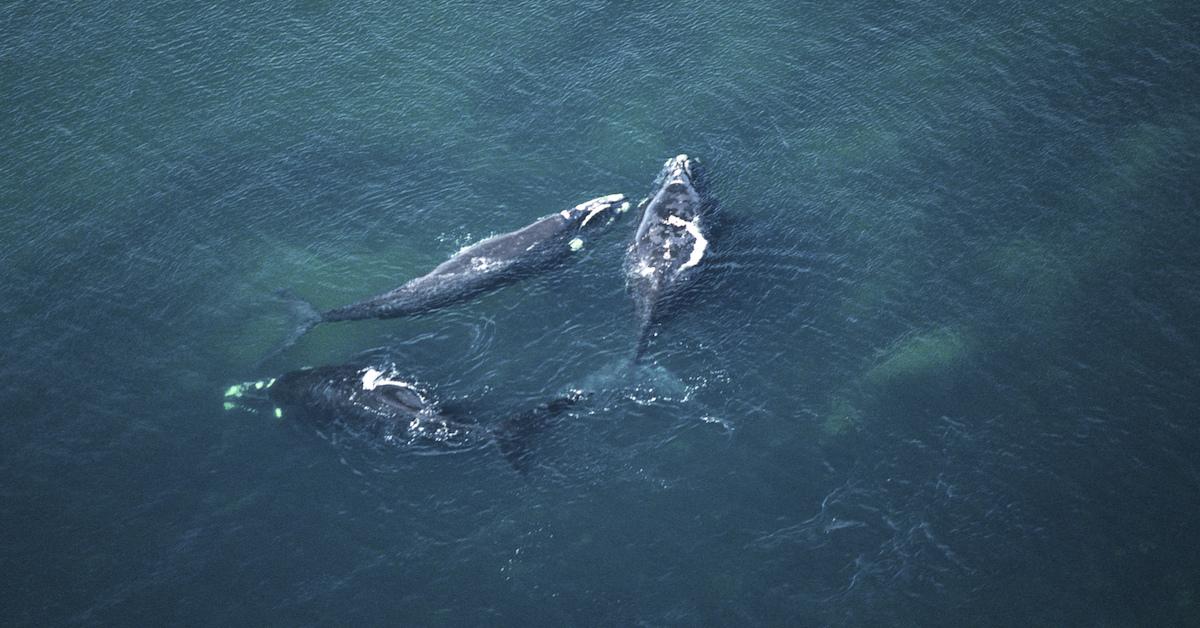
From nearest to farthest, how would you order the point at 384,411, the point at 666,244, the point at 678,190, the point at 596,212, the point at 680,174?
the point at 384,411, the point at 666,244, the point at 596,212, the point at 678,190, the point at 680,174

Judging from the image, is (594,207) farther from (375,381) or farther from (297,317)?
(297,317)

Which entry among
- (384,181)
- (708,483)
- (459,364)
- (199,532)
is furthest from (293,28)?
(708,483)

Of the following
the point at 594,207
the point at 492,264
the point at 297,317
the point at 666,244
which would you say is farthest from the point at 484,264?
the point at 297,317

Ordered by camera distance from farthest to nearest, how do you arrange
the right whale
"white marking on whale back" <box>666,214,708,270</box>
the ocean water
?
"white marking on whale back" <box>666,214,708,270</box>, the right whale, the ocean water

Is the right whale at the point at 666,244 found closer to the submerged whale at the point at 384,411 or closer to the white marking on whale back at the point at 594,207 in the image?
the white marking on whale back at the point at 594,207

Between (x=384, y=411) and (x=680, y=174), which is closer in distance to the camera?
(x=384, y=411)

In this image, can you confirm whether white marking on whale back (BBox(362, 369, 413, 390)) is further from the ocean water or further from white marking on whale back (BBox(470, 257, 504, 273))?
white marking on whale back (BBox(470, 257, 504, 273))

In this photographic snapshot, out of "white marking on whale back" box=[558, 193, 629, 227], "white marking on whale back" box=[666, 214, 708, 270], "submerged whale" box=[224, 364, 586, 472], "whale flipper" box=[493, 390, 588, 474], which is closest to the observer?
"whale flipper" box=[493, 390, 588, 474]

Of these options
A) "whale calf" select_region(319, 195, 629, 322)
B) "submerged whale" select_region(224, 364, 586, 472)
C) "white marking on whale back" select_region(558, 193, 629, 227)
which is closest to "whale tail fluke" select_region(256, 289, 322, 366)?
A: "whale calf" select_region(319, 195, 629, 322)
